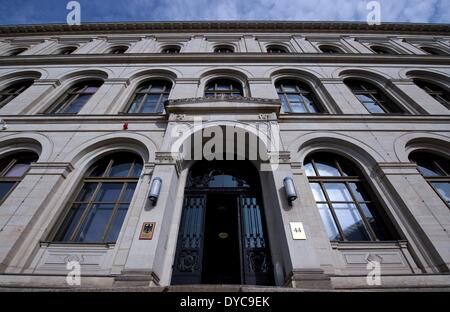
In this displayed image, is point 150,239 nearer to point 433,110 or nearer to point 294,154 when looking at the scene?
point 294,154

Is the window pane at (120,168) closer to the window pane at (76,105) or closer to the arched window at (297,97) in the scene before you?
the window pane at (76,105)

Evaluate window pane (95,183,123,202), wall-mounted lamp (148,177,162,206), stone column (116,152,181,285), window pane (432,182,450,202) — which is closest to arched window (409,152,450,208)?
window pane (432,182,450,202)

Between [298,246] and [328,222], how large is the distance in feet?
5.78

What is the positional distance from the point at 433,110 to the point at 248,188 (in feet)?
25.5

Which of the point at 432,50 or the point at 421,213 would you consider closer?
the point at 421,213

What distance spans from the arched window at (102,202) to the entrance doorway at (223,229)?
67.4 inches

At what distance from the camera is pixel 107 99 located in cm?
894

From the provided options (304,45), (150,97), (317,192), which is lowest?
(317,192)

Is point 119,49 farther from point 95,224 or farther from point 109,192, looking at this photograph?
point 95,224

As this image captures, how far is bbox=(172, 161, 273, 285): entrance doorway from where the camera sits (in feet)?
17.5

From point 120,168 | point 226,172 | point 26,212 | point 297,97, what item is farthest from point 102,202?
point 297,97

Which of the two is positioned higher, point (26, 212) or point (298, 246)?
point (26, 212)

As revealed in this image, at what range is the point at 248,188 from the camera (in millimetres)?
6891
